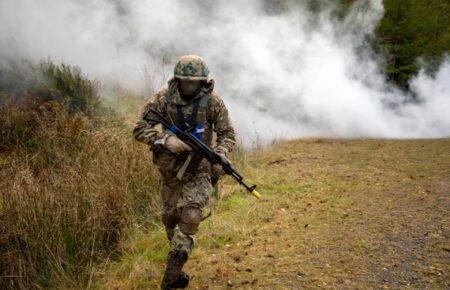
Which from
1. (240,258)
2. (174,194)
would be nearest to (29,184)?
(174,194)

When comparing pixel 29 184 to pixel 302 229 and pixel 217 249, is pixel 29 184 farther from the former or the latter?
pixel 302 229

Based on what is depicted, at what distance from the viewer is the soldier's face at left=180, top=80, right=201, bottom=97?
3.79m

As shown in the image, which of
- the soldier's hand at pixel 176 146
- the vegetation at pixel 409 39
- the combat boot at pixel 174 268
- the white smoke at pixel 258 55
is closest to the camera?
the combat boot at pixel 174 268

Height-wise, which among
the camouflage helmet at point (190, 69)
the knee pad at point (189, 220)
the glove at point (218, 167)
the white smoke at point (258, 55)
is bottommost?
the knee pad at point (189, 220)

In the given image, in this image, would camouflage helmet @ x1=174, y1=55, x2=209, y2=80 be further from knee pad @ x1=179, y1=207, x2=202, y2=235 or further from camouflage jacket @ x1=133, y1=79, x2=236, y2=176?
knee pad @ x1=179, y1=207, x2=202, y2=235

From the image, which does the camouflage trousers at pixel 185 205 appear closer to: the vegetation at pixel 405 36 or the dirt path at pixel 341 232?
the dirt path at pixel 341 232

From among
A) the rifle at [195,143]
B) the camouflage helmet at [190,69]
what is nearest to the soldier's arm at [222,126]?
the rifle at [195,143]

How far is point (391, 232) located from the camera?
457 centimetres

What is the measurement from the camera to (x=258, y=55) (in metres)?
12.2

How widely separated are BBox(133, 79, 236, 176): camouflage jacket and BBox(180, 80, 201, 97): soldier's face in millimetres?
43

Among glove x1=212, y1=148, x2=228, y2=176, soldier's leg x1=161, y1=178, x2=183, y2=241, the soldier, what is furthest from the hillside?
glove x1=212, y1=148, x2=228, y2=176

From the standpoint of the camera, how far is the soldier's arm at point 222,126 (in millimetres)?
3873

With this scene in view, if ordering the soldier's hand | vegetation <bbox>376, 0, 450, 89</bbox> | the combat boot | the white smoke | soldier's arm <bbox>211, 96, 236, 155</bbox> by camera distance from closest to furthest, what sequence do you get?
the combat boot → the soldier's hand → soldier's arm <bbox>211, 96, 236, 155</bbox> → the white smoke → vegetation <bbox>376, 0, 450, 89</bbox>

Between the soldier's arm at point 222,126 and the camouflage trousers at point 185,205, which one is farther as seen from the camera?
the soldier's arm at point 222,126
